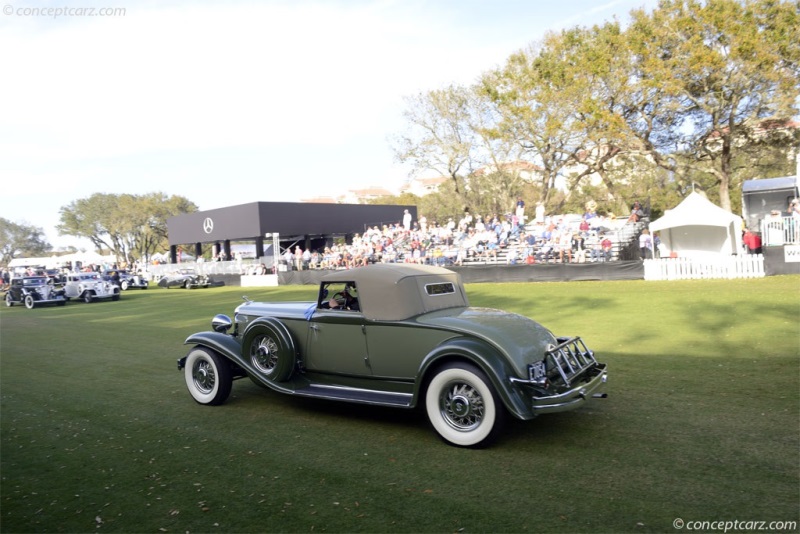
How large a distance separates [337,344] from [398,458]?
165cm

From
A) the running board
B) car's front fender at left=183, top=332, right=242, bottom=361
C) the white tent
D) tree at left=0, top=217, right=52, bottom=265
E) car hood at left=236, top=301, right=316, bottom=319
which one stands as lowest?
the running board

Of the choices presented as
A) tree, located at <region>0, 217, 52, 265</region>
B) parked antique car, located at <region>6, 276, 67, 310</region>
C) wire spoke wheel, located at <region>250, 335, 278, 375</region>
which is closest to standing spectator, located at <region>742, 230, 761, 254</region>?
wire spoke wheel, located at <region>250, 335, 278, 375</region>

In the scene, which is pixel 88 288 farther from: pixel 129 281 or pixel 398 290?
pixel 398 290

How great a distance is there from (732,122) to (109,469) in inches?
1223

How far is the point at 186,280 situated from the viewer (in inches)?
1426

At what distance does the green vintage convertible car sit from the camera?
5.01 meters

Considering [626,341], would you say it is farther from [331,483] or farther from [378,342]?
[331,483]

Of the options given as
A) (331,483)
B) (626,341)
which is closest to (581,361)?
(331,483)

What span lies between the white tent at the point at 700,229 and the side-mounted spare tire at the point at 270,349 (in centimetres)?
1905

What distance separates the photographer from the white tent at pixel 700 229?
20.6 metres

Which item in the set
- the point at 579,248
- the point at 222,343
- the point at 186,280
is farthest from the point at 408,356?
the point at 186,280

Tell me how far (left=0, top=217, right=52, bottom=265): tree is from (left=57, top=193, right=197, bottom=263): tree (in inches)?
644

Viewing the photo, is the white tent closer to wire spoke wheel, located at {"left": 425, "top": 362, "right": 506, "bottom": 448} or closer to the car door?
the car door

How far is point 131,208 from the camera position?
230 ft
